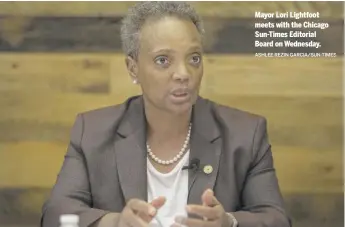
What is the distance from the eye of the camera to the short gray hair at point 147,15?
68.2 inches

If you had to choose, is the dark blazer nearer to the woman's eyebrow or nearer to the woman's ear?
the woman's ear

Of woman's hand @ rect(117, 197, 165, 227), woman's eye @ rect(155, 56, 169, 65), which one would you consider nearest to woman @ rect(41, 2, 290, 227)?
woman's eye @ rect(155, 56, 169, 65)

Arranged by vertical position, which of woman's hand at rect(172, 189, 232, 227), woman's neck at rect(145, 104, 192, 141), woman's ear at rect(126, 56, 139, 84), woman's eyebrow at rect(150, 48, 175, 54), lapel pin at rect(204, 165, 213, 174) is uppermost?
woman's eyebrow at rect(150, 48, 175, 54)

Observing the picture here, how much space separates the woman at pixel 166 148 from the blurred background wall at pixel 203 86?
22 centimetres

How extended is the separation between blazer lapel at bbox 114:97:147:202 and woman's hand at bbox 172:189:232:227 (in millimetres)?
264

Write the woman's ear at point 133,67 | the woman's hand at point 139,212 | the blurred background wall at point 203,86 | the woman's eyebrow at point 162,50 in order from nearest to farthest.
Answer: the woman's hand at point 139,212 → the woman's eyebrow at point 162,50 → the woman's ear at point 133,67 → the blurred background wall at point 203,86

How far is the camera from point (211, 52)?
208 cm

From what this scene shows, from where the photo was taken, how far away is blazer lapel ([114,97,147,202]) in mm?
1780

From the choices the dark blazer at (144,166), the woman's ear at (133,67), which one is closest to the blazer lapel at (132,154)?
the dark blazer at (144,166)

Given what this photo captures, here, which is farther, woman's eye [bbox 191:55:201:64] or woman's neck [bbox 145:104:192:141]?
woman's neck [bbox 145:104:192:141]

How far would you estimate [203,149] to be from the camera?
71.4 inches

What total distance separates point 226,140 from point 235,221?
0.91 feet

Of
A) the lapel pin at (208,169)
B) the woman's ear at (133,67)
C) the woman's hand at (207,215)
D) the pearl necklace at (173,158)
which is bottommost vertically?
the woman's hand at (207,215)

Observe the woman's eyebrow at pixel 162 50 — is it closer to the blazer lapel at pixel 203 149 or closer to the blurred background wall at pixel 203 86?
the blazer lapel at pixel 203 149
